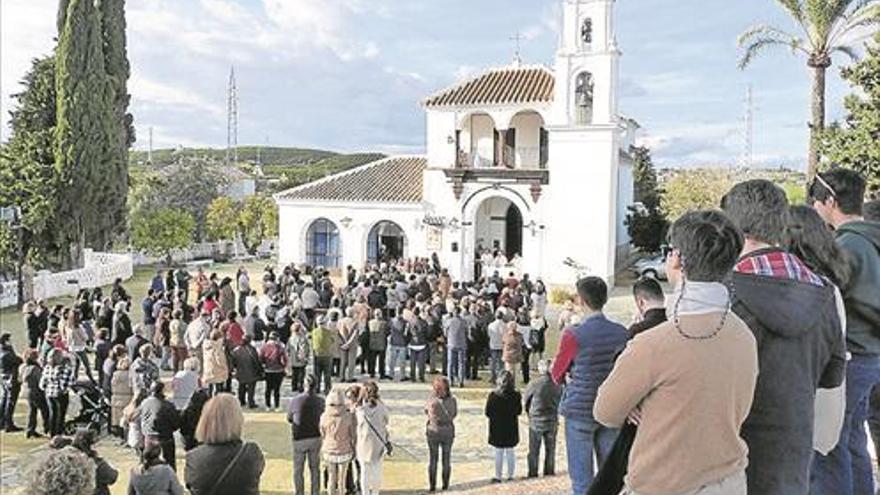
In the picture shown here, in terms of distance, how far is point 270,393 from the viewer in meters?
13.1

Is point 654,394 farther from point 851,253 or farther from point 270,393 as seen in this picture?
point 270,393

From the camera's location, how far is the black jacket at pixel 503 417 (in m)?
9.44

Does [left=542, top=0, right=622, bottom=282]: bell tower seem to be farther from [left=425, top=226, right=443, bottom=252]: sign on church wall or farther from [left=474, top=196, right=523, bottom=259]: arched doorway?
[left=425, top=226, right=443, bottom=252]: sign on church wall

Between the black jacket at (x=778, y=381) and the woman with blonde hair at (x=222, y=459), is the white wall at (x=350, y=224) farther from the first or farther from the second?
the black jacket at (x=778, y=381)

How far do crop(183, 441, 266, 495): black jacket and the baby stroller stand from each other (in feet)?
23.3

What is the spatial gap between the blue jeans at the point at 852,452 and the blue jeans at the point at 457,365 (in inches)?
436

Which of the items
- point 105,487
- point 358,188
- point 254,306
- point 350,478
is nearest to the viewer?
point 105,487

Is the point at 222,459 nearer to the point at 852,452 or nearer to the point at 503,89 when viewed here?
the point at 852,452

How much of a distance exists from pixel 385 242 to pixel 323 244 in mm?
2769

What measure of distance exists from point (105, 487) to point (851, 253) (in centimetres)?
587

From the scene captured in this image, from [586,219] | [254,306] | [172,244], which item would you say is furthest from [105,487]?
[172,244]

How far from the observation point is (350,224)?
3231 cm

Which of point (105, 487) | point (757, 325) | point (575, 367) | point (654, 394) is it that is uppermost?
point (757, 325)

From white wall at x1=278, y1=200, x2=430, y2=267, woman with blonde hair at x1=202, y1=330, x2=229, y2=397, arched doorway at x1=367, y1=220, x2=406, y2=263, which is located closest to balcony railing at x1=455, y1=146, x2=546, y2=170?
white wall at x1=278, y1=200, x2=430, y2=267
